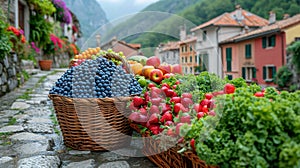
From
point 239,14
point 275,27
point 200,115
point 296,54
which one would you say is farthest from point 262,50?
point 200,115

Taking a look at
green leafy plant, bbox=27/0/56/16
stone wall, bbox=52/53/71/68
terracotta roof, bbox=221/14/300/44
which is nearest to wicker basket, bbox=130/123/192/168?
green leafy plant, bbox=27/0/56/16

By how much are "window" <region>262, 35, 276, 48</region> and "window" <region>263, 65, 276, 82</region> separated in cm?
118

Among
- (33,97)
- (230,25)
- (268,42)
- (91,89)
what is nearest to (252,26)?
(230,25)

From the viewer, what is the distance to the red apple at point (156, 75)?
7.21ft

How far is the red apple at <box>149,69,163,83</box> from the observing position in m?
2.20

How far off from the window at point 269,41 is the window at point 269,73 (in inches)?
46.4

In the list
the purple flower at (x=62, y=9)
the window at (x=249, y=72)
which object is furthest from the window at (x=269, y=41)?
the purple flower at (x=62, y=9)

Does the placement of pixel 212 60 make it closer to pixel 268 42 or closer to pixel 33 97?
pixel 33 97

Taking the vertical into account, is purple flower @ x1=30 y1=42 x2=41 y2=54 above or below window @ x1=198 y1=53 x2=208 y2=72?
above

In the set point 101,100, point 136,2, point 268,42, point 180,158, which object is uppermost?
point 268,42

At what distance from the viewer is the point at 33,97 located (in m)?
3.97

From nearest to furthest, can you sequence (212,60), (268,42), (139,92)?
(139,92) → (212,60) → (268,42)

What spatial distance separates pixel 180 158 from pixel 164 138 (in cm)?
12

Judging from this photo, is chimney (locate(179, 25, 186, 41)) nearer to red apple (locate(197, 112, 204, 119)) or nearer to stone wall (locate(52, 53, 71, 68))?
red apple (locate(197, 112, 204, 119))
